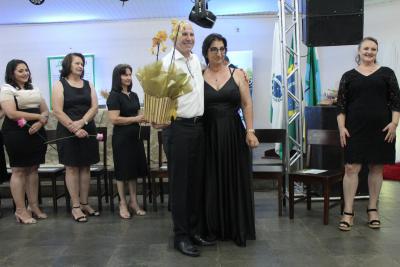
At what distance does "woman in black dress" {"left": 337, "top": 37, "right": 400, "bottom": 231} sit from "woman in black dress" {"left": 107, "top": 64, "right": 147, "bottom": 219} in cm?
178

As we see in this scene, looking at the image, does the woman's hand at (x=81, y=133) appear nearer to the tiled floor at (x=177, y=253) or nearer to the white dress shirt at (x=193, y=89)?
the tiled floor at (x=177, y=253)

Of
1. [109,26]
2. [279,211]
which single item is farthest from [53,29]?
[279,211]

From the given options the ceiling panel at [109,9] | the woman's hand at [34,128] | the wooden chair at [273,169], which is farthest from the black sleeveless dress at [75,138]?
the ceiling panel at [109,9]

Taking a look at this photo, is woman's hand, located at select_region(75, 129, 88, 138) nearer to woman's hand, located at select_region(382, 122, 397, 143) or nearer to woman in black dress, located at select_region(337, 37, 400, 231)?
woman in black dress, located at select_region(337, 37, 400, 231)

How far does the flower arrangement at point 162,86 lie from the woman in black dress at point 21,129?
61.8 inches

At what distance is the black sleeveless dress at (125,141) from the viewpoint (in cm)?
367

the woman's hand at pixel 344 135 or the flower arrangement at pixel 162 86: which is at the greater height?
the flower arrangement at pixel 162 86

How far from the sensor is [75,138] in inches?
142

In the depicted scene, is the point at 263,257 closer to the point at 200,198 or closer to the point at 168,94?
the point at 200,198

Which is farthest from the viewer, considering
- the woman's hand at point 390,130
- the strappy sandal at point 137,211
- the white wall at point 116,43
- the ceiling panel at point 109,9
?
the white wall at point 116,43

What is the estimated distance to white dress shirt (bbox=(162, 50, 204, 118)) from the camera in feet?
8.81

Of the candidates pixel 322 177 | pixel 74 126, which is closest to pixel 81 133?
pixel 74 126

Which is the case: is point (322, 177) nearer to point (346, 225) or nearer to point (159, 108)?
point (346, 225)

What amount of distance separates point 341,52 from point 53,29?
5954mm
